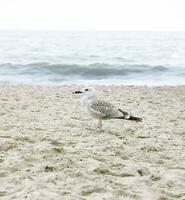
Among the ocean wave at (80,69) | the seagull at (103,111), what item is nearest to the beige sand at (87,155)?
the seagull at (103,111)

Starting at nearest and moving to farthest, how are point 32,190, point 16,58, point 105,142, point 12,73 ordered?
1. point 32,190
2. point 105,142
3. point 12,73
4. point 16,58

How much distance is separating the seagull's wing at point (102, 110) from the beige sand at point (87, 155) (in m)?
0.27

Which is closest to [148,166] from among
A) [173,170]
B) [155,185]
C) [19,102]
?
[173,170]

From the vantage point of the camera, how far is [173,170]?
18.1 feet

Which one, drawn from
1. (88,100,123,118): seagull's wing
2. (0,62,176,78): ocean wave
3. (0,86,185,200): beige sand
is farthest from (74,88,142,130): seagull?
→ (0,62,176,78): ocean wave

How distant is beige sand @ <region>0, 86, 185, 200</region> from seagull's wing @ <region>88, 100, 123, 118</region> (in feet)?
0.90

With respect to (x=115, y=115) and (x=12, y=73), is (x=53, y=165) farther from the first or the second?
(x=12, y=73)

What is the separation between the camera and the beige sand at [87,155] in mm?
4715

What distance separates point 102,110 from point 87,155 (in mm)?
1663

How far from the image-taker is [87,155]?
19.4 ft

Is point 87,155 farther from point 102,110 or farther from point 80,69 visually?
point 80,69

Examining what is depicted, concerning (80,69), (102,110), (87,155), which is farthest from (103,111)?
(80,69)

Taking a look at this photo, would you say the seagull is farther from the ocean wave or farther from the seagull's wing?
the ocean wave

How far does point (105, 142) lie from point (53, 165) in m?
1.47
